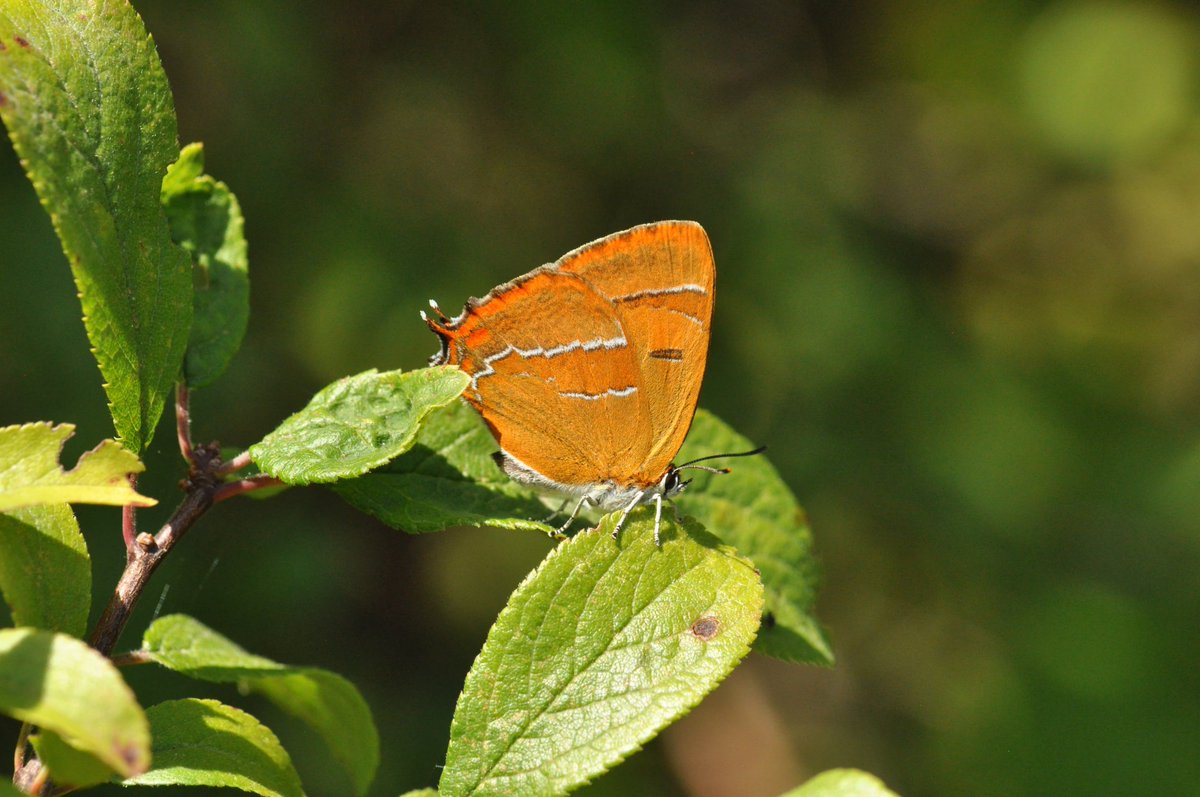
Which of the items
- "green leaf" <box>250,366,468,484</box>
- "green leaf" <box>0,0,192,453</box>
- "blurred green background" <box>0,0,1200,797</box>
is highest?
"green leaf" <box>0,0,192,453</box>

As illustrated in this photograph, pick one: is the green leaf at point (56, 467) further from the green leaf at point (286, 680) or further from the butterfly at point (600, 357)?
the butterfly at point (600, 357)

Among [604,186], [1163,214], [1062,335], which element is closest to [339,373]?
[604,186]

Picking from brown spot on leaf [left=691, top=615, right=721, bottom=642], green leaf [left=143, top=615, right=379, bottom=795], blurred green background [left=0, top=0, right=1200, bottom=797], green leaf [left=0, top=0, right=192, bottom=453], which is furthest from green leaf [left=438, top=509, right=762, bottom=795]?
blurred green background [left=0, top=0, right=1200, bottom=797]

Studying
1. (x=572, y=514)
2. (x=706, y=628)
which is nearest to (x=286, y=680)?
(x=572, y=514)

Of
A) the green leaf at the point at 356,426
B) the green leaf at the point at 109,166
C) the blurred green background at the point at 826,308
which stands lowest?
the blurred green background at the point at 826,308

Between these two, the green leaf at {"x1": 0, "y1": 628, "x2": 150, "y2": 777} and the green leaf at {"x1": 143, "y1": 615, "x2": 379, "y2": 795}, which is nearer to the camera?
the green leaf at {"x1": 0, "y1": 628, "x2": 150, "y2": 777}

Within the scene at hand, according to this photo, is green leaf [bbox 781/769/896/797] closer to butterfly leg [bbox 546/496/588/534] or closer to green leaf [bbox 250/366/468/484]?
green leaf [bbox 250/366/468/484]

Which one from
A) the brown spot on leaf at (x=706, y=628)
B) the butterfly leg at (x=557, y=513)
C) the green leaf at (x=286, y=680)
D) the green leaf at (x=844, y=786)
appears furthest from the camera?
the butterfly leg at (x=557, y=513)

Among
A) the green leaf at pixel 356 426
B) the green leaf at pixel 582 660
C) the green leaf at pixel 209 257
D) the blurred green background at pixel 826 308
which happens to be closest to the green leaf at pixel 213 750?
the green leaf at pixel 582 660
